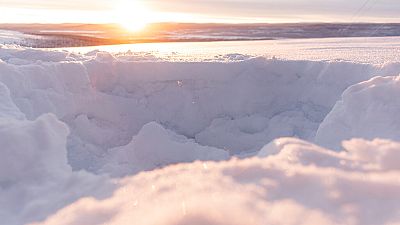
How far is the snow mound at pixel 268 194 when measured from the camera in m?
1.60

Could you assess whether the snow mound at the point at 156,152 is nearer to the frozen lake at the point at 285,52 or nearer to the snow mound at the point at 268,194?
the frozen lake at the point at 285,52

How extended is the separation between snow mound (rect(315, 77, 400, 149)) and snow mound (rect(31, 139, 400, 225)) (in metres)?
5.05

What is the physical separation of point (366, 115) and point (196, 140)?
5200 mm

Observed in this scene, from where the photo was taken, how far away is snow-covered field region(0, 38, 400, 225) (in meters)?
1.74

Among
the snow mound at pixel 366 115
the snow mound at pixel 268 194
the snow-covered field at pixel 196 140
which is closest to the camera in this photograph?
the snow mound at pixel 268 194

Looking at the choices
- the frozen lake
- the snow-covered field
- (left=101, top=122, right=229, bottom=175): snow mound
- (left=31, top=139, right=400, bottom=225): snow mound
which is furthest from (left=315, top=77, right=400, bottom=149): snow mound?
the frozen lake

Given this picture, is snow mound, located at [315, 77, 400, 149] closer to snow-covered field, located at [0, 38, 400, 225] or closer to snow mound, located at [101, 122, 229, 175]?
snow-covered field, located at [0, 38, 400, 225]

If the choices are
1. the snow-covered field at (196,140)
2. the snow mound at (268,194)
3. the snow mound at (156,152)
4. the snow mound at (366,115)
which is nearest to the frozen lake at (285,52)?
the snow-covered field at (196,140)

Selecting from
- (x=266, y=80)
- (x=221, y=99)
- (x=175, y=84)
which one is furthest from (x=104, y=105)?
(x=266, y=80)

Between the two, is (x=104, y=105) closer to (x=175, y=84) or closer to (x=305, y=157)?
(x=175, y=84)

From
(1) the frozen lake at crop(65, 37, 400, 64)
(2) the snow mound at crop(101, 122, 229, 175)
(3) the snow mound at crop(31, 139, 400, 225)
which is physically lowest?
(2) the snow mound at crop(101, 122, 229, 175)

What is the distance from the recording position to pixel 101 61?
12.2 m

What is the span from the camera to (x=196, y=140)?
11.9 meters

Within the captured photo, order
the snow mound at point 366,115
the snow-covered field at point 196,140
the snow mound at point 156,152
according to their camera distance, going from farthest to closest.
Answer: the snow mound at point 156,152 < the snow mound at point 366,115 < the snow-covered field at point 196,140
